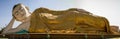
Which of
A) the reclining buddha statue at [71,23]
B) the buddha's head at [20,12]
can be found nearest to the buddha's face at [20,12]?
the buddha's head at [20,12]

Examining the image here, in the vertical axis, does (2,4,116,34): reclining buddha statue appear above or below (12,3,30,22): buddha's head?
below

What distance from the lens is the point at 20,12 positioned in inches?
231

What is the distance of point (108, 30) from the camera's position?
16.6 ft

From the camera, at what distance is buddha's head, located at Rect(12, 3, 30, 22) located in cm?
584

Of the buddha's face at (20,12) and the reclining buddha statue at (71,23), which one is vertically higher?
the buddha's face at (20,12)

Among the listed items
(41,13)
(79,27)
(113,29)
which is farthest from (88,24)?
(41,13)

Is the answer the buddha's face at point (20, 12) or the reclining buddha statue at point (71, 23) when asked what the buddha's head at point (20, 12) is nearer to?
the buddha's face at point (20, 12)

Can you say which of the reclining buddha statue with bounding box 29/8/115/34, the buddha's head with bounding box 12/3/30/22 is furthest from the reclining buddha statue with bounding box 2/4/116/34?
the buddha's head with bounding box 12/3/30/22

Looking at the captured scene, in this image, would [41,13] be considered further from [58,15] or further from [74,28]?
[74,28]

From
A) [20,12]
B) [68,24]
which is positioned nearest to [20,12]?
[20,12]

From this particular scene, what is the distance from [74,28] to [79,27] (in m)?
0.10

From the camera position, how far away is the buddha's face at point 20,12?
5832mm

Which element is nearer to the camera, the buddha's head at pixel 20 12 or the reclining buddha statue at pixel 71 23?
the reclining buddha statue at pixel 71 23

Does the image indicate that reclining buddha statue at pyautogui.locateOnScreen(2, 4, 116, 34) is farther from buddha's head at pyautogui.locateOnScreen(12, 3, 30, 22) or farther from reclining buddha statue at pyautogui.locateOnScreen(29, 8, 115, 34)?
buddha's head at pyautogui.locateOnScreen(12, 3, 30, 22)
